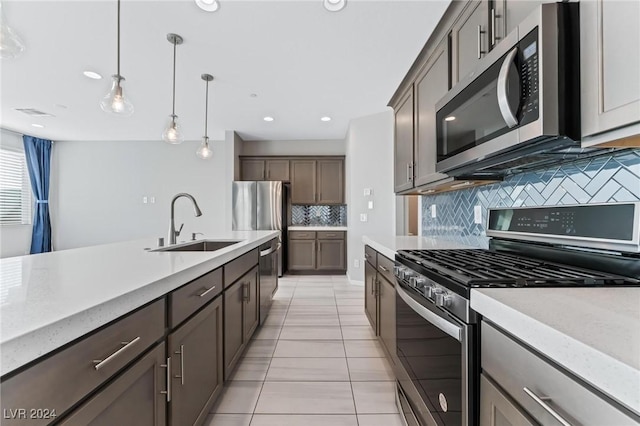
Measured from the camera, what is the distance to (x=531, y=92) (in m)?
0.94

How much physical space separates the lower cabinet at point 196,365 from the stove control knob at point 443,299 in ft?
3.19

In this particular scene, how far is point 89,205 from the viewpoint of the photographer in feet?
19.9

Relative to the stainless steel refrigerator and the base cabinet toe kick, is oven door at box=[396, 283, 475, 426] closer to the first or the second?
the base cabinet toe kick

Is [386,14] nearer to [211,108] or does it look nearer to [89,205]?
[211,108]

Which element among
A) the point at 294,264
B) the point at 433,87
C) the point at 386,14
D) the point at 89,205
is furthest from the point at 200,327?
the point at 89,205

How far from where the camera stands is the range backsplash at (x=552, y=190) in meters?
0.97

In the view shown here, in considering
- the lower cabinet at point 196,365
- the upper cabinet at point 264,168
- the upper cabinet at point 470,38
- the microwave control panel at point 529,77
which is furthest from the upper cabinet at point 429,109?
the upper cabinet at point 264,168

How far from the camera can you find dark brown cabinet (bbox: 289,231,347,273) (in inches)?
210

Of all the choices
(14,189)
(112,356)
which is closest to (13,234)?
(14,189)

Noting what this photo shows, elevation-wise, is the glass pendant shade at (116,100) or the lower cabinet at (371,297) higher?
the glass pendant shade at (116,100)

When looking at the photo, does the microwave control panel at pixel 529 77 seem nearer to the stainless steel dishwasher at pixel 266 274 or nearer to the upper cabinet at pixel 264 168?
the stainless steel dishwasher at pixel 266 274

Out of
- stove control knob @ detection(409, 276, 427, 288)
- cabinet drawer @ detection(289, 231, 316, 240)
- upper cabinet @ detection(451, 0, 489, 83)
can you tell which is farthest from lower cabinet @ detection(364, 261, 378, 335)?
cabinet drawer @ detection(289, 231, 316, 240)

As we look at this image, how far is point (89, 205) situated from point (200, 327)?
6467 mm

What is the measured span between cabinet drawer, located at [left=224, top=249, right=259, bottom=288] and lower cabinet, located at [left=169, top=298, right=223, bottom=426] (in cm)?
18
